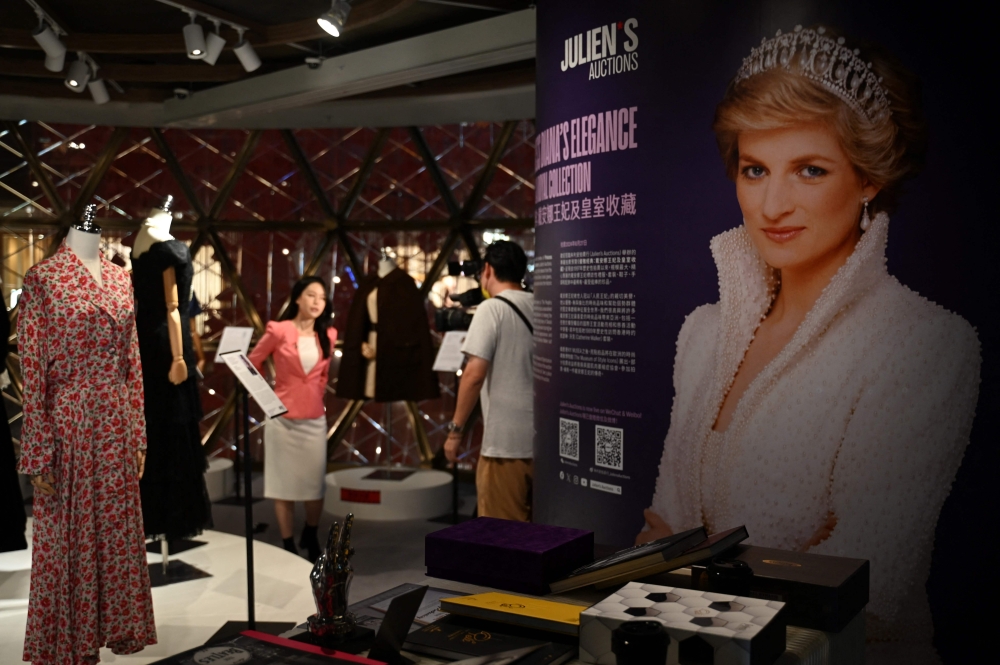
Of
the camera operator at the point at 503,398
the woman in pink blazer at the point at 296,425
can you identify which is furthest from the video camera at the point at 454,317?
the camera operator at the point at 503,398

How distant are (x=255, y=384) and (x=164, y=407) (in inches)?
44.8

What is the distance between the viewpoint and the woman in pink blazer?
15.8ft

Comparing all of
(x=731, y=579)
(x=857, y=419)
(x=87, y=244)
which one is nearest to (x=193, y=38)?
(x=87, y=244)

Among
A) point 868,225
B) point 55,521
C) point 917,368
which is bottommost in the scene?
point 55,521

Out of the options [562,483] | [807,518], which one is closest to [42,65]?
[562,483]

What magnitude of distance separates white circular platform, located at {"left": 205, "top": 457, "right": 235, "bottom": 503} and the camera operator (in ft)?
10.7

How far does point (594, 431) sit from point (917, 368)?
1.01 meters

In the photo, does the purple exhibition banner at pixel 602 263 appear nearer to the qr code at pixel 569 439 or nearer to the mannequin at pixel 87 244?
the qr code at pixel 569 439

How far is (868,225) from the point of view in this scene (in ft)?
7.66

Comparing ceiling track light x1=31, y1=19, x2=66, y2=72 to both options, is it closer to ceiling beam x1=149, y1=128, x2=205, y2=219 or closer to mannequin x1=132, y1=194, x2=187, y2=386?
mannequin x1=132, y1=194, x2=187, y2=386

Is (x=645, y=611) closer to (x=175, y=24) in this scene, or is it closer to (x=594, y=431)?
(x=594, y=431)

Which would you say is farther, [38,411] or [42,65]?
[42,65]

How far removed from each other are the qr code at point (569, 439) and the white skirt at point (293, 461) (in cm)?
214

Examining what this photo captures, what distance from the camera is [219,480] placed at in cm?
639
